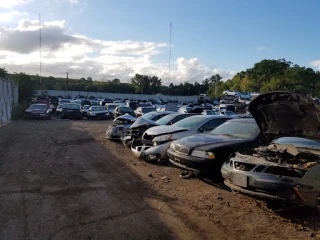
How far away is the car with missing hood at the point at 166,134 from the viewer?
369 inches

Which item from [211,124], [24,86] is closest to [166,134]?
[211,124]

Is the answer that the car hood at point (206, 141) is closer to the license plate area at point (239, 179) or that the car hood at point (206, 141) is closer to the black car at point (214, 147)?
the black car at point (214, 147)

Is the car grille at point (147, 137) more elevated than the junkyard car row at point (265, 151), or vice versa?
the junkyard car row at point (265, 151)

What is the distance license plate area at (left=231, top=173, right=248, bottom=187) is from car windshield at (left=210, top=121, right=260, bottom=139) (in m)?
2.13

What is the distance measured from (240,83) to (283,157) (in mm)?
88344

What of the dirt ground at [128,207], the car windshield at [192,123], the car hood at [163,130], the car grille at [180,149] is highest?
the car windshield at [192,123]

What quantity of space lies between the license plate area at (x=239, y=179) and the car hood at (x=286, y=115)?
1503 mm

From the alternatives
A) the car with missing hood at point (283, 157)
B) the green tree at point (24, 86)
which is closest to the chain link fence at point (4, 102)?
the green tree at point (24, 86)

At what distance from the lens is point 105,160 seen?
32.7 feet

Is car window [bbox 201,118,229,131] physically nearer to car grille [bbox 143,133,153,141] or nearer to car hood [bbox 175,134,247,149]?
car grille [bbox 143,133,153,141]

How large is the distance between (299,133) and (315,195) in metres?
1.59

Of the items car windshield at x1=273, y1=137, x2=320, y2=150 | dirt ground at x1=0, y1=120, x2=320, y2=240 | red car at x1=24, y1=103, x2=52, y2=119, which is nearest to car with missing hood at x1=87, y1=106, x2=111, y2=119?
red car at x1=24, y1=103, x2=52, y2=119

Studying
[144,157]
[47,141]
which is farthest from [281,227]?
[47,141]

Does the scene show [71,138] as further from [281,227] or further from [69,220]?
[281,227]
